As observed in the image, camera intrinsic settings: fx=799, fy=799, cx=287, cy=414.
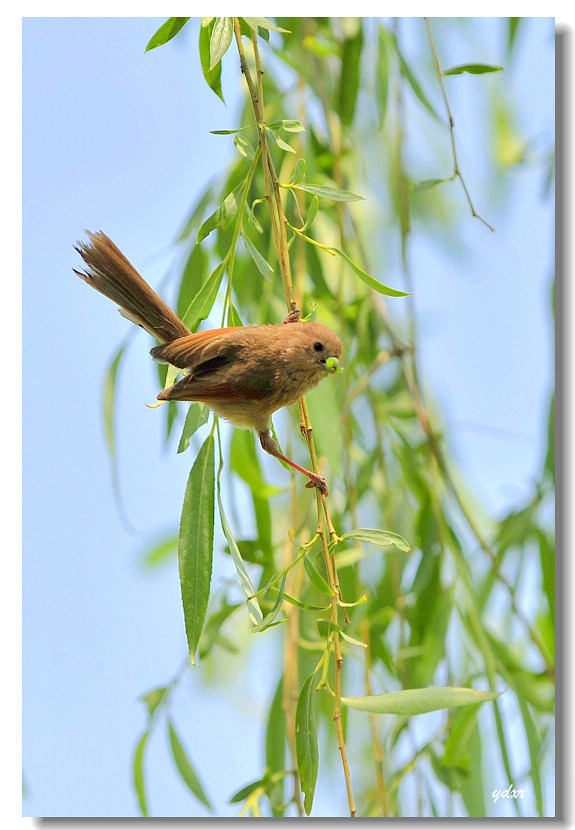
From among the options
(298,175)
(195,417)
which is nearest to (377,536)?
(195,417)

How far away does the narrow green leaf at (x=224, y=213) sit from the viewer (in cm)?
91

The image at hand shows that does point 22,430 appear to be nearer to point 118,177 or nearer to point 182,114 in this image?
point 118,177

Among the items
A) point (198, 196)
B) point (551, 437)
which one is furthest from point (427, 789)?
point (198, 196)

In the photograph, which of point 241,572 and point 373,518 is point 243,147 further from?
point 373,518

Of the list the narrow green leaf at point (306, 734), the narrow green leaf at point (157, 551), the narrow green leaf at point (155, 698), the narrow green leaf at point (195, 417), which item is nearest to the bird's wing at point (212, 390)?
the narrow green leaf at point (195, 417)

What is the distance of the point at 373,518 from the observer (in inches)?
57.2

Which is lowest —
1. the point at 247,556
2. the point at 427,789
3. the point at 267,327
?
the point at 427,789

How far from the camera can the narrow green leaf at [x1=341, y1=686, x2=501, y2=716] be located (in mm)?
899

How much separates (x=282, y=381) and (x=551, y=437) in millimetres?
575

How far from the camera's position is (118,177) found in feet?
4.65

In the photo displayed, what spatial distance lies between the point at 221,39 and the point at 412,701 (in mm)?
780

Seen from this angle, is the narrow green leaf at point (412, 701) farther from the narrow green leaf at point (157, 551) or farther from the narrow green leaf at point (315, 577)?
the narrow green leaf at point (157, 551)

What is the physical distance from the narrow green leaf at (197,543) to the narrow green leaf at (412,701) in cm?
19
